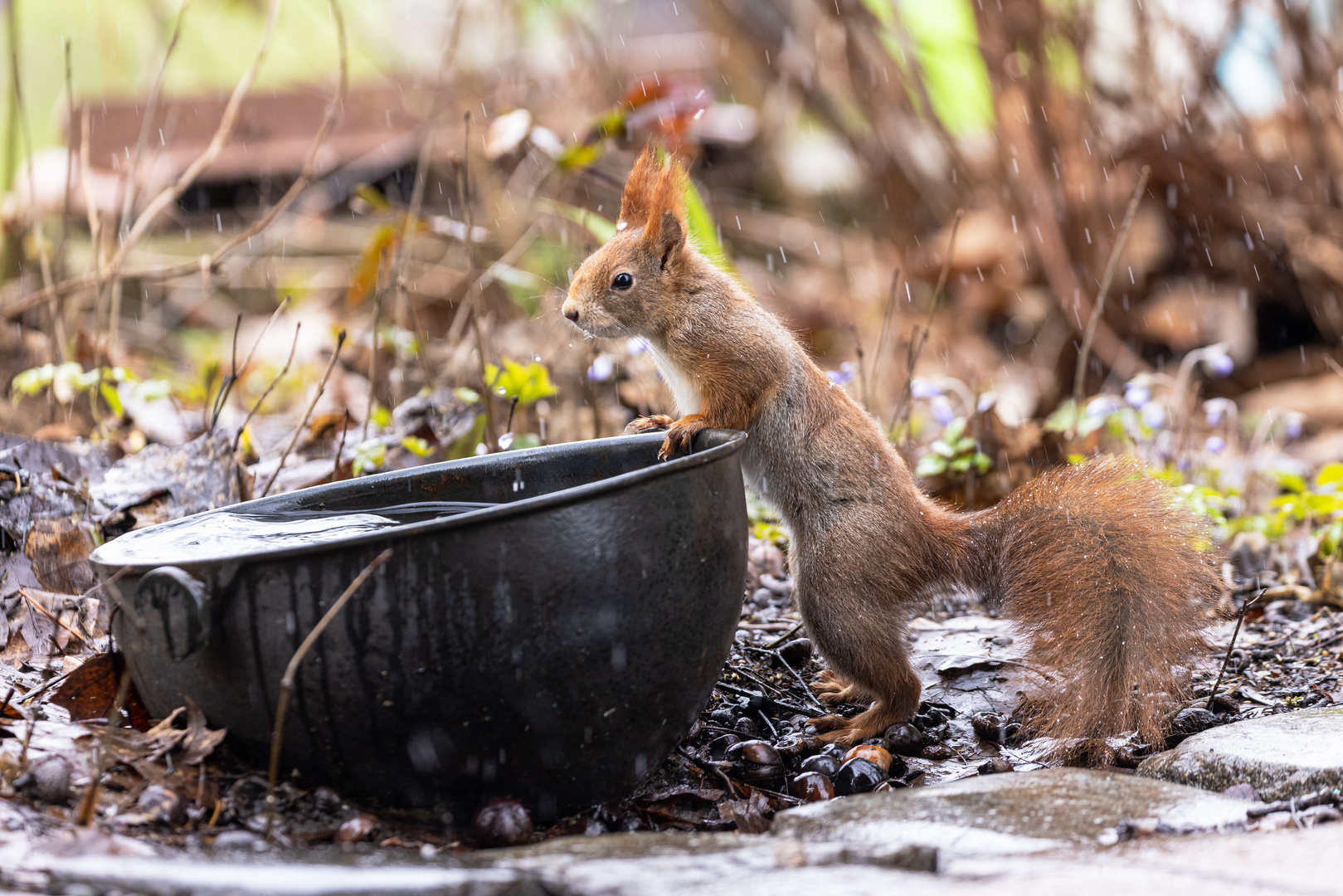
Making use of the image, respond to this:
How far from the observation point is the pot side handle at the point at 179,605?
1.92 metres

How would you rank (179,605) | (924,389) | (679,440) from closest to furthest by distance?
(179,605)
(679,440)
(924,389)

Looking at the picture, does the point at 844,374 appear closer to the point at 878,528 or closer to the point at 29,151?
the point at 878,528

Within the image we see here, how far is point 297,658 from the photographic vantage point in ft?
5.99

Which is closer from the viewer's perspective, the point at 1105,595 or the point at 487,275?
the point at 1105,595

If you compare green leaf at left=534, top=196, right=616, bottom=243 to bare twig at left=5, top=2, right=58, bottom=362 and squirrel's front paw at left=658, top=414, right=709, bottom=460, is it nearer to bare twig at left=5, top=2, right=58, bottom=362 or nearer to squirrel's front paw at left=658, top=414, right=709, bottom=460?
squirrel's front paw at left=658, top=414, right=709, bottom=460

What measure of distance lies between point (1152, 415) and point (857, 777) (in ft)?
7.76

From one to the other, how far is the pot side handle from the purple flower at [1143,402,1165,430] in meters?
3.50

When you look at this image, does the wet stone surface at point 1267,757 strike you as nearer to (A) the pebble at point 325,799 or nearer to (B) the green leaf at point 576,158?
(A) the pebble at point 325,799

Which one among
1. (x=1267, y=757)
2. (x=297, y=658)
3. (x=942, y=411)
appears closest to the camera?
(x=297, y=658)

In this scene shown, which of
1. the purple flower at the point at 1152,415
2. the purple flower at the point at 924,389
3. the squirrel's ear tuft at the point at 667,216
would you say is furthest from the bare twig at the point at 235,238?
the purple flower at the point at 1152,415

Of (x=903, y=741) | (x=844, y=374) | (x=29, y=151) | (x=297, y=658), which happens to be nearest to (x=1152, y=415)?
(x=844, y=374)

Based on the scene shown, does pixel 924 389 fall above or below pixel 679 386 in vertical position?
below

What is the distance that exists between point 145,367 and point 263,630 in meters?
5.42

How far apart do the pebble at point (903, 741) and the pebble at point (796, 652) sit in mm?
611
